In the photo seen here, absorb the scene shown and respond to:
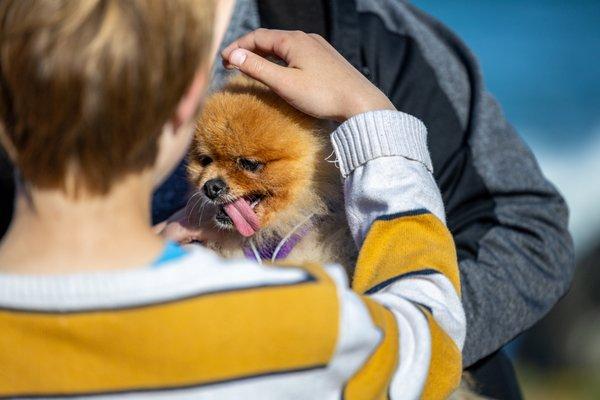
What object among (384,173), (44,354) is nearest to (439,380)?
(384,173)

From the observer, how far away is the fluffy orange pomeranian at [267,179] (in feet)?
3.75

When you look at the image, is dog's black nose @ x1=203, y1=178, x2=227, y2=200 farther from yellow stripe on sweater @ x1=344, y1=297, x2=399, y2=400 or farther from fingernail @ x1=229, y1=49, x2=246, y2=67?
yellow stripe on sweater @ x1=344, y1=297, x2=399, y2=400

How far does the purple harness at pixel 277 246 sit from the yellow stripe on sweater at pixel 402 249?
36 cm

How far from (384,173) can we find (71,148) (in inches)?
13.9

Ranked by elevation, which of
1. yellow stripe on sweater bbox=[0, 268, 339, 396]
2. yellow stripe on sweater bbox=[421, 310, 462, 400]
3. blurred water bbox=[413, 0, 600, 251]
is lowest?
blurred water bbox=[413, 0, 600, 251]

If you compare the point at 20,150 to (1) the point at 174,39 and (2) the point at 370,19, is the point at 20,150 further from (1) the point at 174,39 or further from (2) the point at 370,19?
(2) the point at 370,19

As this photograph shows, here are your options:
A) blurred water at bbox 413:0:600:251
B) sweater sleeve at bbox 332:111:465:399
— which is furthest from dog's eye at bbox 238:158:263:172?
blurred water at bbox 413:0:600:251

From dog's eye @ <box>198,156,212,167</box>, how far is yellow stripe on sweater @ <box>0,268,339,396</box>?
0.60m

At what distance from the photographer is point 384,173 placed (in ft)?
2.83

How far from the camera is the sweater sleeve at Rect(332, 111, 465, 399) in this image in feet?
2.29

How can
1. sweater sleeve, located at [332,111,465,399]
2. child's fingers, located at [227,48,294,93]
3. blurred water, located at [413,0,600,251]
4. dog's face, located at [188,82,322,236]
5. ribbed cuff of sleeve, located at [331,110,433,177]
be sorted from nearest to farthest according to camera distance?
sweater sleeve, located at [332,111,465,399] → ribbed cuff of sleeve, located at [331,110,433,177] → child's fingers, located at [227,48,294,93] → dog's face, located at [188,82,322,236] → blurred water, located at [413,0,600,251]

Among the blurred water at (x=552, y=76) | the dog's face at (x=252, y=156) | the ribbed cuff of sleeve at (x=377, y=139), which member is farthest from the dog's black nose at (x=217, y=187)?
the blurred water at (x=552, y=76)

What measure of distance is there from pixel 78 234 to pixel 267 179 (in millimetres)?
560

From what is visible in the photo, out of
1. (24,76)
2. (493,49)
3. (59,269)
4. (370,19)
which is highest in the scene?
(24,76)
